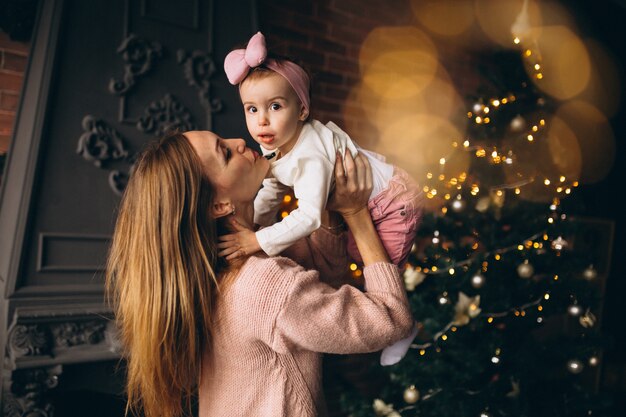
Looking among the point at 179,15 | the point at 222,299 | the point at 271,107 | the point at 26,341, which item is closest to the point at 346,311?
the point at 222,299

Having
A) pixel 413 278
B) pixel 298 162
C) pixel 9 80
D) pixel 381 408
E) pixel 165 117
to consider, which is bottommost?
pixel 381 408

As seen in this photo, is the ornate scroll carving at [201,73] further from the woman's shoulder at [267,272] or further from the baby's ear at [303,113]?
the woman's shoulder at [267,272]

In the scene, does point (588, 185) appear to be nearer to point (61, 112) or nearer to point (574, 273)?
point (574, 273)

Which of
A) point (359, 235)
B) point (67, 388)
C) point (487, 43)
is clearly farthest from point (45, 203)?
point (487, 43)

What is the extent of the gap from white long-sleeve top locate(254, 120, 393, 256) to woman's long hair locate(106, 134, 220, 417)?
0.52 feet

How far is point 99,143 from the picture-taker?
2090 millimetres

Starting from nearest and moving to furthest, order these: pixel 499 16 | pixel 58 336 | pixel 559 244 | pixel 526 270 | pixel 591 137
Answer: pixel 58 336 → pixel 526 270 → pixel 559 244 → pixel 499 16 → pixel 591 137

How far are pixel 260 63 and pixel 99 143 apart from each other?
121 cm

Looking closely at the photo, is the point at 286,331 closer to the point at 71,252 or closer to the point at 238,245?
the point at 238,245

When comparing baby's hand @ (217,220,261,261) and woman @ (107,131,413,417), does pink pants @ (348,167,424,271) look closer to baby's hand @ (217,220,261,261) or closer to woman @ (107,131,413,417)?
woman @ (107,131,413,417)

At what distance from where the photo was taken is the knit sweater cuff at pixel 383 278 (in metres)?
1.14

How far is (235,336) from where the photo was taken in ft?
3.63

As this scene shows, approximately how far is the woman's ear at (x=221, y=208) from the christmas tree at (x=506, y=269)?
1305 mm

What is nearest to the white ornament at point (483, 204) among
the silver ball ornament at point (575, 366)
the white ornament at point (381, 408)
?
the silver ball ornament at point (575, 366)
